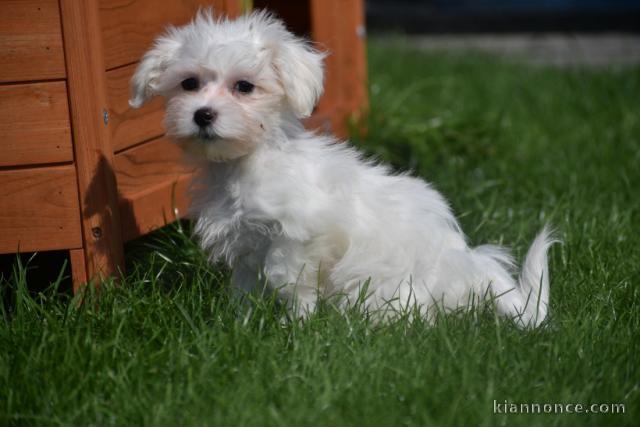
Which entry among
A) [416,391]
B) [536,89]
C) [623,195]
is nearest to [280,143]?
[416,391]

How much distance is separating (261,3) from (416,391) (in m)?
4.03

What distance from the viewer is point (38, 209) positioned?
11.2 ft

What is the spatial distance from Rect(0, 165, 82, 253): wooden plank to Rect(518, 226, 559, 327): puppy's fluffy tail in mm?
1708

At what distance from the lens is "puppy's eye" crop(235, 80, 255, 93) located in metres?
3.25

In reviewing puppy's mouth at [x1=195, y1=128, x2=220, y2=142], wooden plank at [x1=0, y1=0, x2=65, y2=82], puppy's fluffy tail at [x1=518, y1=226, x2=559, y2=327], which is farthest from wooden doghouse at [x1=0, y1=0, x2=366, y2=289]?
puppy's fluffy tail at [x1=518, y1=226, x2=559, y2=327]

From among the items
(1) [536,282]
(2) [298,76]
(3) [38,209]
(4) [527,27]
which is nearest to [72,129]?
(3) [38,209]

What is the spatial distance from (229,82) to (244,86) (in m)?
0.06

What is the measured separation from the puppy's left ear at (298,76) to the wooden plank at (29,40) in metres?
0.82

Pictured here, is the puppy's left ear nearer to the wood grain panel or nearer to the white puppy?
the white puppy

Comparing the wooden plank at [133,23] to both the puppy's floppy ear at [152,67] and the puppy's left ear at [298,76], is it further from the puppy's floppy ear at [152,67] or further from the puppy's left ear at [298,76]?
the puppy's left ear at [298,76]

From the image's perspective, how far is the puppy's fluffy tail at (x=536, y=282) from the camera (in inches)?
131

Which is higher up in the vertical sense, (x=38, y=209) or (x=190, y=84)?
(x=190, y=84)

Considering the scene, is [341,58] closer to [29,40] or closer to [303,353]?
[29,40]

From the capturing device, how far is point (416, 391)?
2686mm
